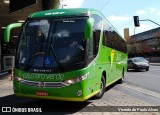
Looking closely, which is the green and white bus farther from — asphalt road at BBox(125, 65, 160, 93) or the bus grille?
asphalt road at BBox(125, 65, 160, 93)

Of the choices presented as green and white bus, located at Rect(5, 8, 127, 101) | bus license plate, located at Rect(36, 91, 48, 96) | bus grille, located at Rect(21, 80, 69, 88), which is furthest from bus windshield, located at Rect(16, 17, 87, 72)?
bus license plate, located at Rect(36, 91, 48, 96)

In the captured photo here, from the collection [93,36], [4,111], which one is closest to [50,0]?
[93,36]

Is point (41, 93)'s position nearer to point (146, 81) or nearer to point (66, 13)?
point (66, 13)

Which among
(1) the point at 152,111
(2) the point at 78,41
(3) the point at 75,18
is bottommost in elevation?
(1) the point at 152,111

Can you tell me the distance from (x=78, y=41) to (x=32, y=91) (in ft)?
6.33

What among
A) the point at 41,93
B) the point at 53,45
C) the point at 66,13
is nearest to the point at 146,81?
the point at 66,13

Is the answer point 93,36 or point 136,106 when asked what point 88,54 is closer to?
point 93,36

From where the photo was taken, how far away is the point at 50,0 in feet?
72.7

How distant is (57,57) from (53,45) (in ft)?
1.33

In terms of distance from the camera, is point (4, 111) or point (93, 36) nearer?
point (4, 111)

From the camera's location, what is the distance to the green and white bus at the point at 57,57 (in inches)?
343

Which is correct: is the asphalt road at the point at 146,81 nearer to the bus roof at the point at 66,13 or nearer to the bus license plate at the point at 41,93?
the bus roof at the point at 66,13

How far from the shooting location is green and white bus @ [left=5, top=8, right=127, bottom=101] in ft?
28.6

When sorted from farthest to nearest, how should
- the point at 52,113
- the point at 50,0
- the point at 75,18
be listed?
the point at 50,0
the point at 75,18
the point at 52,113
